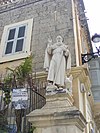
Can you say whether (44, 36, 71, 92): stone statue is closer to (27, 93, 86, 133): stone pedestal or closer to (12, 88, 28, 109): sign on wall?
(12, 88, 28, 109): sign on wall

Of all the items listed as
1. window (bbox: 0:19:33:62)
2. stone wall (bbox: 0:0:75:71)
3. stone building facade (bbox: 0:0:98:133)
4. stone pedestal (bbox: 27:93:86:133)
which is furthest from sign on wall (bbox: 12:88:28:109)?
window (bbox: 0:19:33:62)

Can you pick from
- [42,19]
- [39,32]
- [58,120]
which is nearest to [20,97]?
[58,120]

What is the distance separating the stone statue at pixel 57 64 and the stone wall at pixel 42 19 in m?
2.57

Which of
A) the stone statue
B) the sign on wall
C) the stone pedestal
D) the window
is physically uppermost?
the window

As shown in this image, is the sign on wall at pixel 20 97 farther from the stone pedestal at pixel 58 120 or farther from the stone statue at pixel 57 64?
the stone pedestal at pixel 58 120

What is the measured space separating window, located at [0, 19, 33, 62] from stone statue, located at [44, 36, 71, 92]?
3731 mm

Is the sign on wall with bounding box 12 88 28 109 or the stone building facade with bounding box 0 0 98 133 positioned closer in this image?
the sign on wall with bounding box 12 88 28 109

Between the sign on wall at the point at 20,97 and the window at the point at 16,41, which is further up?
the window at the point at 16,41

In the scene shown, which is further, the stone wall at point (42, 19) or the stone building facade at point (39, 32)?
the stone wall at point (42, 19)

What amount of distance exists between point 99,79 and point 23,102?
23.2ft

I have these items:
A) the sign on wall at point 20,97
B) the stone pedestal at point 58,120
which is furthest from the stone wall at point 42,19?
the stone pedestal at point 58,120

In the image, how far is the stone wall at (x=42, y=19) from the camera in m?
9.86

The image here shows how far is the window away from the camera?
10188 mm

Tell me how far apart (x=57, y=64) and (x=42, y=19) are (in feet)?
17.6
